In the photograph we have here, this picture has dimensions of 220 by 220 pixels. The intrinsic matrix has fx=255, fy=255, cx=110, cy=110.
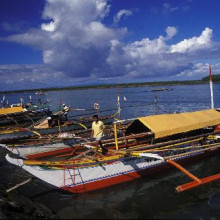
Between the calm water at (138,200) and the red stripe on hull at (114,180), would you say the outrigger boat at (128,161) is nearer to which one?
the red stripe on hull at (114,180)

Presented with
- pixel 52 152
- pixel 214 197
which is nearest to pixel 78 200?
pixel 214 197

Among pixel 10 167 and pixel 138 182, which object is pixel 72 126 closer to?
pixel 10 167

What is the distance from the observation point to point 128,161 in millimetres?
13258

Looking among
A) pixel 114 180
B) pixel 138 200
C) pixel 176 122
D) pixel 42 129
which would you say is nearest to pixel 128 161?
pixel 114 180

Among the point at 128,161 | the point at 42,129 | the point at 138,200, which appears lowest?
the point at 138,200

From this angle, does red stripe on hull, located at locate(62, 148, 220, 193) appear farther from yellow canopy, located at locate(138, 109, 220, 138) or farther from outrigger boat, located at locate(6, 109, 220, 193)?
yellow canopy, located at locate(138, 109, 220, 138)

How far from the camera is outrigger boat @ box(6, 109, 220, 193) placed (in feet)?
39.1

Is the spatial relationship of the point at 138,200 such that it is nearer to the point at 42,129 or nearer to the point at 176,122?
the point at 176,122

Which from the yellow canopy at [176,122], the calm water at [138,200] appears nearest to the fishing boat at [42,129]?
the calm water at [138,200]

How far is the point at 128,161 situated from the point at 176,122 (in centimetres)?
377

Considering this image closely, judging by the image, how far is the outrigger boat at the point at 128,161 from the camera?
11.9 m

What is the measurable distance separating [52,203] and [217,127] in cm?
1270

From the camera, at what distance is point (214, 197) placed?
39.1 ft

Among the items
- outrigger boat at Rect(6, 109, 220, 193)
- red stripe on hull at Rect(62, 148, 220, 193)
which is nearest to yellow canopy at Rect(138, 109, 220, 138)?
outrigger boat at Rect(6, 109, 220, 193)
